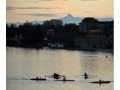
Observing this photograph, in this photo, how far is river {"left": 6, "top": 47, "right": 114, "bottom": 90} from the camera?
14469 millimetres

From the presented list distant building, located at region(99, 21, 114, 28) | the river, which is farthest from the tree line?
distant building, located at region(99, 21, 114, 28)

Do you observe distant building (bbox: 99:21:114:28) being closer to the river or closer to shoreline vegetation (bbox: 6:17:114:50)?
shoreline vegetation (bbox: 6:17:114:50)

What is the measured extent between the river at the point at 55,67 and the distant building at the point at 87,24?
0.35 m

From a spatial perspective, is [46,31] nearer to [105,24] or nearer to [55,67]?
[55,67]

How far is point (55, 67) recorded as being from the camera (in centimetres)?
1455

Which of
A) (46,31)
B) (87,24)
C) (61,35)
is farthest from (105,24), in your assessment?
(46,31)

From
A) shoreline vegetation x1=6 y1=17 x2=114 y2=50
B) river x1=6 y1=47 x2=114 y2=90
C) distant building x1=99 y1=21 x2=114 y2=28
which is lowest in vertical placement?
river x1=6 y1=47 x2=114 y2=90

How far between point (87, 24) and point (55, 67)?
0.82 metres

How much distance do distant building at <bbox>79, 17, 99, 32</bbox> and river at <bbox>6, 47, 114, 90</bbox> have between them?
351 mm

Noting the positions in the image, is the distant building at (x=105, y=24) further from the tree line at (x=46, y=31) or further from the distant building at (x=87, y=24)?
the tree line at (x=46, y=31)

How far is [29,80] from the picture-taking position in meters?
14.5
